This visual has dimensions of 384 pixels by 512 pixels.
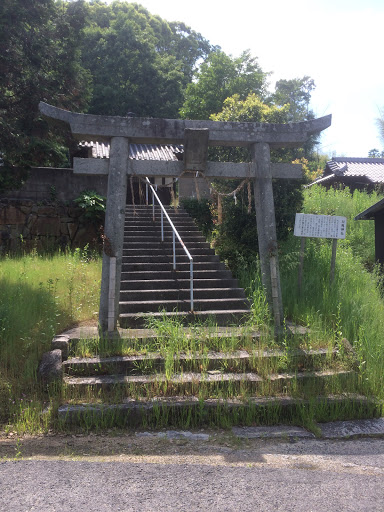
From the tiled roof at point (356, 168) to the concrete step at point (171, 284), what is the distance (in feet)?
54.2

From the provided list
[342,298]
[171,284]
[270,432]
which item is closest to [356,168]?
[342,298]

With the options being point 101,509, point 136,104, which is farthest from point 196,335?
point 136,104

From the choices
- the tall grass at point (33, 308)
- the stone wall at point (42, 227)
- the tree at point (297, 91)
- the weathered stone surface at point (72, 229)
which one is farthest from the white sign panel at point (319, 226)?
the tree at point (297, 91)

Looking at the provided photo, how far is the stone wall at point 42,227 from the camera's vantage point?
11.1 m

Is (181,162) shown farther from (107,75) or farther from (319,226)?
(107,75)

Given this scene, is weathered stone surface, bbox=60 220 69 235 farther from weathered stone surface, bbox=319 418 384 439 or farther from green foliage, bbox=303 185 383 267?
weathered stone surface, bbox=319 418 384 439

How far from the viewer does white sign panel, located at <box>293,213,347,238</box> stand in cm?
720

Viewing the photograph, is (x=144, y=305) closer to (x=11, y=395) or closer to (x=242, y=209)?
(x=11, y=395)

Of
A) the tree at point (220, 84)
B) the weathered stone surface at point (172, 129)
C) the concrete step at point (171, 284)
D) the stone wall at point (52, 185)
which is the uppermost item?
the tree at point (220, 84)

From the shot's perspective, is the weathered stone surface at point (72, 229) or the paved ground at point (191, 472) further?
the weathered stone surface at point (72, 229)

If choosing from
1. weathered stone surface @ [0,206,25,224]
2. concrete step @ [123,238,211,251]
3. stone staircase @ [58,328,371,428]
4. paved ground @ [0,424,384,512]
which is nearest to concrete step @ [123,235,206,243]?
concrete step @ [123,238,211,251]

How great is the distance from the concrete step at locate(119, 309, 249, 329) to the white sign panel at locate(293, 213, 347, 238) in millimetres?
1967

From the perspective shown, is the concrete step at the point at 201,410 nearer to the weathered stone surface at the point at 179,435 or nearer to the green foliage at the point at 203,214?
the weathered stone surface at the point at 179,435

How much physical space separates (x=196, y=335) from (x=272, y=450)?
6.37ft
